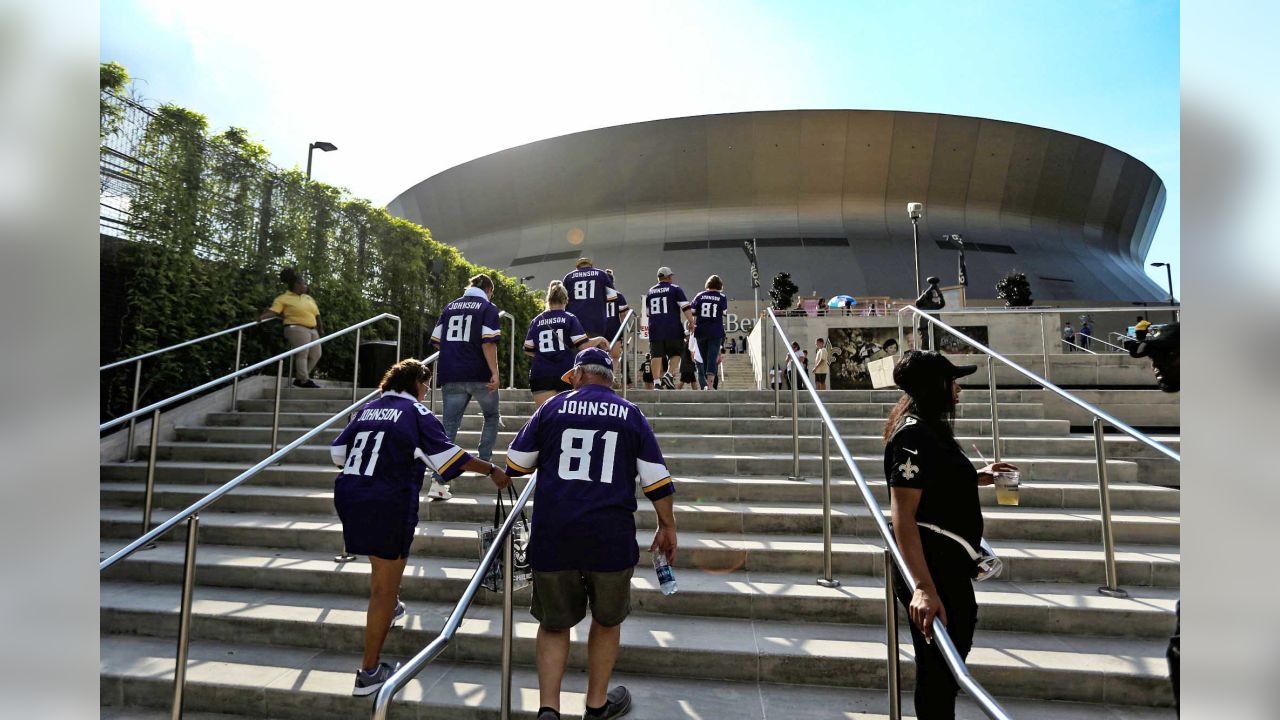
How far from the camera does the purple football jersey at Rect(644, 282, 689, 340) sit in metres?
8.99

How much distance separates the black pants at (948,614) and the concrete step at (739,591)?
59.5 inches

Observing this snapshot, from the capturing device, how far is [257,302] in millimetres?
9242

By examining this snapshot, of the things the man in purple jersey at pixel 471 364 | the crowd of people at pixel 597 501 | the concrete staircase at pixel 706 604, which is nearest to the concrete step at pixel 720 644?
the concrete staircase at pixel 706 604

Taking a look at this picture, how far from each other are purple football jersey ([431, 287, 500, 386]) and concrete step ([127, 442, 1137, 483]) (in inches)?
36.3

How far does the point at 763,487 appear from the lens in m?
5.68

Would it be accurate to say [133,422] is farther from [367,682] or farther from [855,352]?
[855,352]

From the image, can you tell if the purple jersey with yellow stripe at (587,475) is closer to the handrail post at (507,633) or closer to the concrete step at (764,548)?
the handrail post at (507,633)

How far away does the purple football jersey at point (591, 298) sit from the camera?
841 centimetres

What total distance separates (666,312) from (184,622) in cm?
660

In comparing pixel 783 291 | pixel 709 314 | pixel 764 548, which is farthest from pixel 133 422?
pixel 783 291

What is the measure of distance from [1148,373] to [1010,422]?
389cm

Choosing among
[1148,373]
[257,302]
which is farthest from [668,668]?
[1148,373]
